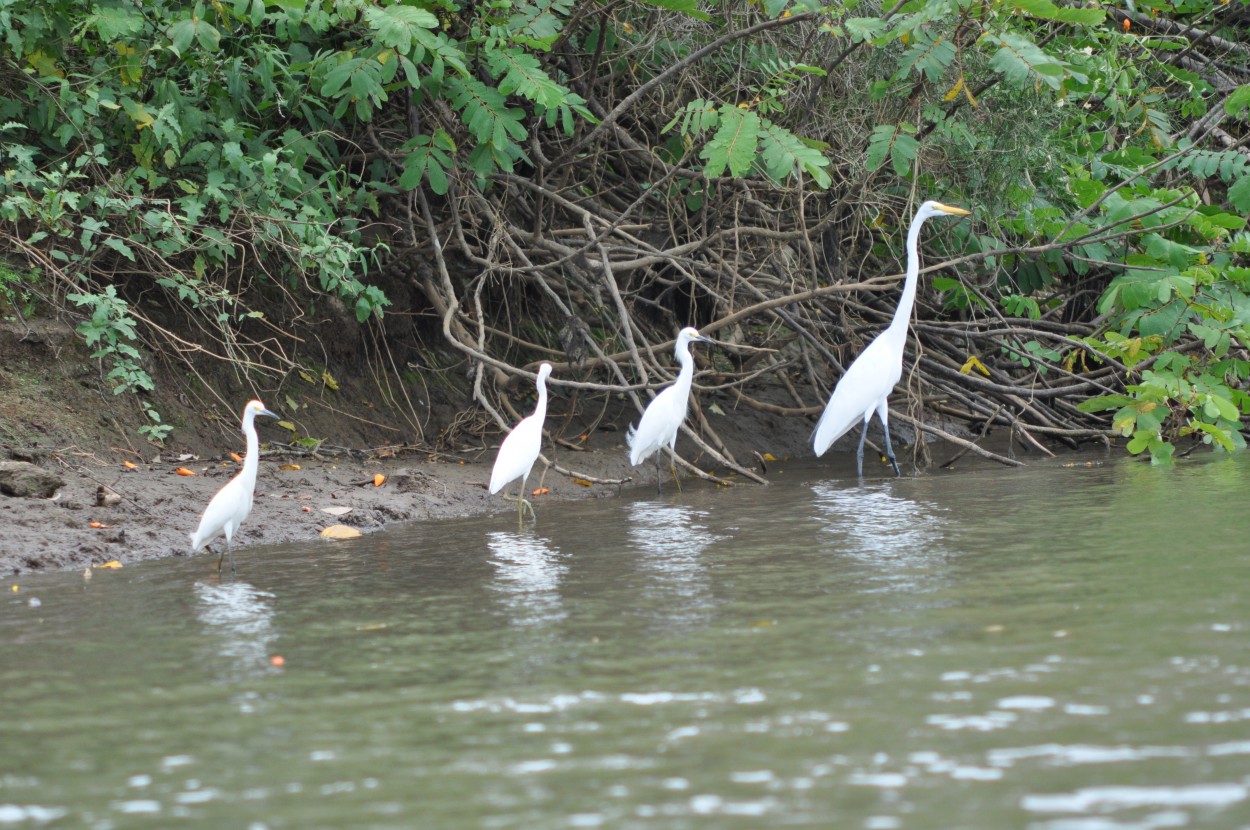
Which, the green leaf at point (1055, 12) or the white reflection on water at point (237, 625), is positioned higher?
the green leaf at point (1055, 12)

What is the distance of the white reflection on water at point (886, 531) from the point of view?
4.93 metres

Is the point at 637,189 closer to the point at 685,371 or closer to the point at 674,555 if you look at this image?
the point at 685,371

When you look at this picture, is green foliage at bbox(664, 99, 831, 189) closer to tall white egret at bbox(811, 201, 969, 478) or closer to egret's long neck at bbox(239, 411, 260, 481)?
tall white egret at bbox(811, 201, 969, 478)

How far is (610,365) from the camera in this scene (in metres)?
8.95

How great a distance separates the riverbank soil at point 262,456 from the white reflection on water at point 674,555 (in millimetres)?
1133

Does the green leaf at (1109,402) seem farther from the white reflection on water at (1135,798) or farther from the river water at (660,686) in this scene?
the white reflection on water at (1135,798)

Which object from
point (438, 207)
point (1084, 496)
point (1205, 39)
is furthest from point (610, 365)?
point (1205, 39)

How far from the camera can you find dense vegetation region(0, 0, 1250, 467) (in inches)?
299

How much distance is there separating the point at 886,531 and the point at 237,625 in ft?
9.91

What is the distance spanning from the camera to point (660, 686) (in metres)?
3.31

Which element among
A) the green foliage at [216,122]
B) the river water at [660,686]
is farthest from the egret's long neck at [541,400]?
the river water at [660,686]

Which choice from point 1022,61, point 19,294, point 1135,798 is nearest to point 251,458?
point 19,294

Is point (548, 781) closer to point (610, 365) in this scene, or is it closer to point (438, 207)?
point (610, 365)

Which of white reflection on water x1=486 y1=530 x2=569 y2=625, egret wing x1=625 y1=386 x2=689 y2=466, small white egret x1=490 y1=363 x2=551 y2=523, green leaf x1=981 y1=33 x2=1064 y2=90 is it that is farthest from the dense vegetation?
white reflection on water x1=486 y1=530 x2=569 y2=625
